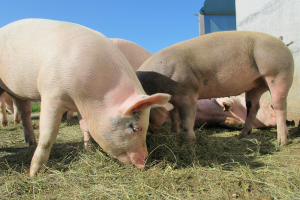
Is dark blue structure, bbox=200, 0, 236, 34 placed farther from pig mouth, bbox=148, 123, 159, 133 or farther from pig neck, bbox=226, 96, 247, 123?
pig mouth, bbox=148, 123, 159, 133

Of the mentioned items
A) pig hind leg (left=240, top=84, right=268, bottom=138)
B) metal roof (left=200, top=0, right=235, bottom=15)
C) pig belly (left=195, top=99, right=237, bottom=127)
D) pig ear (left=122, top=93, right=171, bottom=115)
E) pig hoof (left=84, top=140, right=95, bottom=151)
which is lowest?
pig belly (left=195, top=99, right=237, bottom=127)

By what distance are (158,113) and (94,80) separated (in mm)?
1096

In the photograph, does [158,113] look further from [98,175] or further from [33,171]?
[33,171]

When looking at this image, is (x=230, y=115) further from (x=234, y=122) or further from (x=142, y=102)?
(x=142, y=102)

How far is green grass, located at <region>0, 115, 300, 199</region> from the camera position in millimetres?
1901

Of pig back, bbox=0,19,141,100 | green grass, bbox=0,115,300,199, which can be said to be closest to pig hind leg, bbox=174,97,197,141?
green grass, bbox=0,115,300,199

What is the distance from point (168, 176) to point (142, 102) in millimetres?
764

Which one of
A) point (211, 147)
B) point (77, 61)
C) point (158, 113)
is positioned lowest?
point (211, 147)

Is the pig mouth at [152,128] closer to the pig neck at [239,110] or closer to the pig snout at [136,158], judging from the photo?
the pig snout at [136,158]

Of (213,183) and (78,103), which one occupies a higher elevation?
(78,103)

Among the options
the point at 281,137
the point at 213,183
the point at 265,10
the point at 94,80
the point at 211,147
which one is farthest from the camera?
the point at 265,10

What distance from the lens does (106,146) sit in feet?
7.56

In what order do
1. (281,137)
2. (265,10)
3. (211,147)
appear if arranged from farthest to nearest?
(265,10) < (281,137) < (211,147)

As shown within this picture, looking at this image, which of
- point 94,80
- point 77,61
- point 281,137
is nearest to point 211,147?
point 281,137
